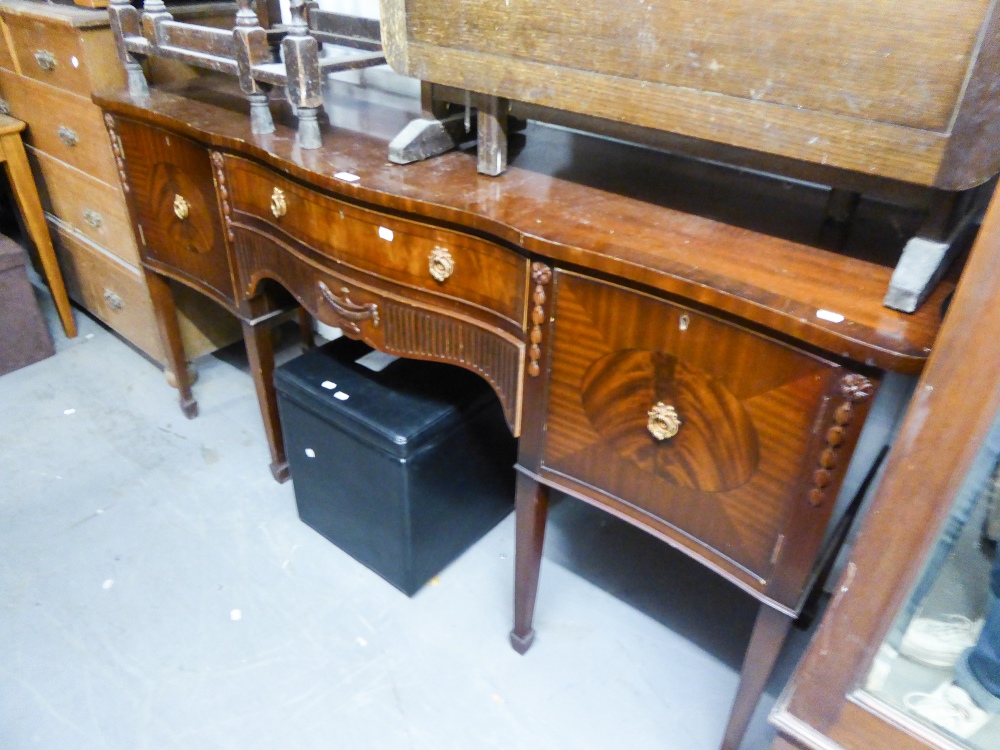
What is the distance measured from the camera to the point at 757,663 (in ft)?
3.01

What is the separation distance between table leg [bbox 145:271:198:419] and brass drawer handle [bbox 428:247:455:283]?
91 cm

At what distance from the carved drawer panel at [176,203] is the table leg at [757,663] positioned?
1047 millimetres

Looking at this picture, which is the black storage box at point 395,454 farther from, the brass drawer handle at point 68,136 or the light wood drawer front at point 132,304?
the brass drawer handle at point 68,136

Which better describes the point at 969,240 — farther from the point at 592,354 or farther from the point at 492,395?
the point at 492,395

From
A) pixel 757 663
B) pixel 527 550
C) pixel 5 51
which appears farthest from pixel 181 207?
pixel 757 663

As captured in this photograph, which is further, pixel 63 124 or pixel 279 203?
pixel 63 124

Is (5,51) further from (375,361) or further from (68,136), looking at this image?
(375,361)

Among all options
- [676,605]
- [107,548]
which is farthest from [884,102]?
[107,548]

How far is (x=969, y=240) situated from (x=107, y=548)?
1516mm

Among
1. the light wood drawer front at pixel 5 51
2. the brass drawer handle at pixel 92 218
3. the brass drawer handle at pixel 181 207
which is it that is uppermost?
the light wood drawer front at pixel 5 51

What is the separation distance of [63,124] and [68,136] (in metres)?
0.03

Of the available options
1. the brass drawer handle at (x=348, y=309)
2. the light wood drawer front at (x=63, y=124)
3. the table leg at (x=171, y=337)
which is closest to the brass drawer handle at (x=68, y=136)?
the light wood drawer front at (x=63, y=124)

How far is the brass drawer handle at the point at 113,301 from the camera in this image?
1.84 meters

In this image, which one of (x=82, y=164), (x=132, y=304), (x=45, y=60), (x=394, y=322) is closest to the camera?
(x=394, y=322)
